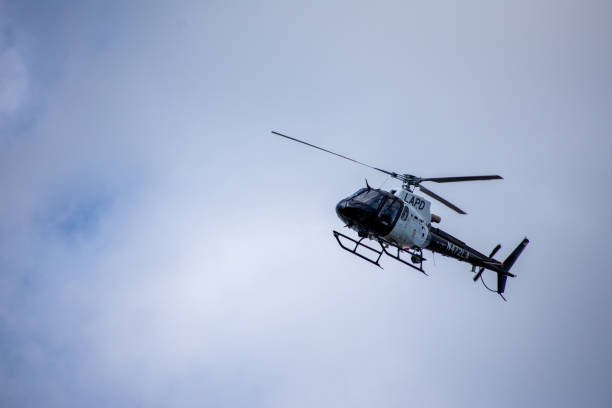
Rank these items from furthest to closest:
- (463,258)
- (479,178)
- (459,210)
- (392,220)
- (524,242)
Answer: (524,242) → (463,258) → (459,210) → (392,220) → (479,178)

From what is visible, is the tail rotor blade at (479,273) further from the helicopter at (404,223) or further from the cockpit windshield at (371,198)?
the cockpit windshield at (371,198)

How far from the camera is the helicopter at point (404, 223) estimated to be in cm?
1669

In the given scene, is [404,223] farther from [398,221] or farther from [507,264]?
[507,264]

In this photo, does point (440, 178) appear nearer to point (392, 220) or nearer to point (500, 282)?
point (392, 220)

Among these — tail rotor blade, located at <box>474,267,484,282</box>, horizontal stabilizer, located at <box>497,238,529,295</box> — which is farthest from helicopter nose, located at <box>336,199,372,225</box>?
horizontal stabilizer, located at <box>497,238,529,295</box>

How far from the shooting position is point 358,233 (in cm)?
1741

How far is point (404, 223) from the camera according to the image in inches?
704

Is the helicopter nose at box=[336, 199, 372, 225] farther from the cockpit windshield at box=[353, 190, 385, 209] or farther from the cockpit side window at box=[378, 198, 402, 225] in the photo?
the cockpit side window at box=[378, 198, 402, 225]

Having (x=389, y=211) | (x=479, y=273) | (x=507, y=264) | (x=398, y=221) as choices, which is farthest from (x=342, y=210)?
(x=507, y=264)

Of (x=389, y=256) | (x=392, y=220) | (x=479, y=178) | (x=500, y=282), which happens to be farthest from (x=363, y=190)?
(x=500, y=282)

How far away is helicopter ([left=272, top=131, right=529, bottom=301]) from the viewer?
16.7m

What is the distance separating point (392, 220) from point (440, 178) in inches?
92.1

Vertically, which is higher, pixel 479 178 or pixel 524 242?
pixel 479 178

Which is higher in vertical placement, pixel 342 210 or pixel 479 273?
pixel 342 210
